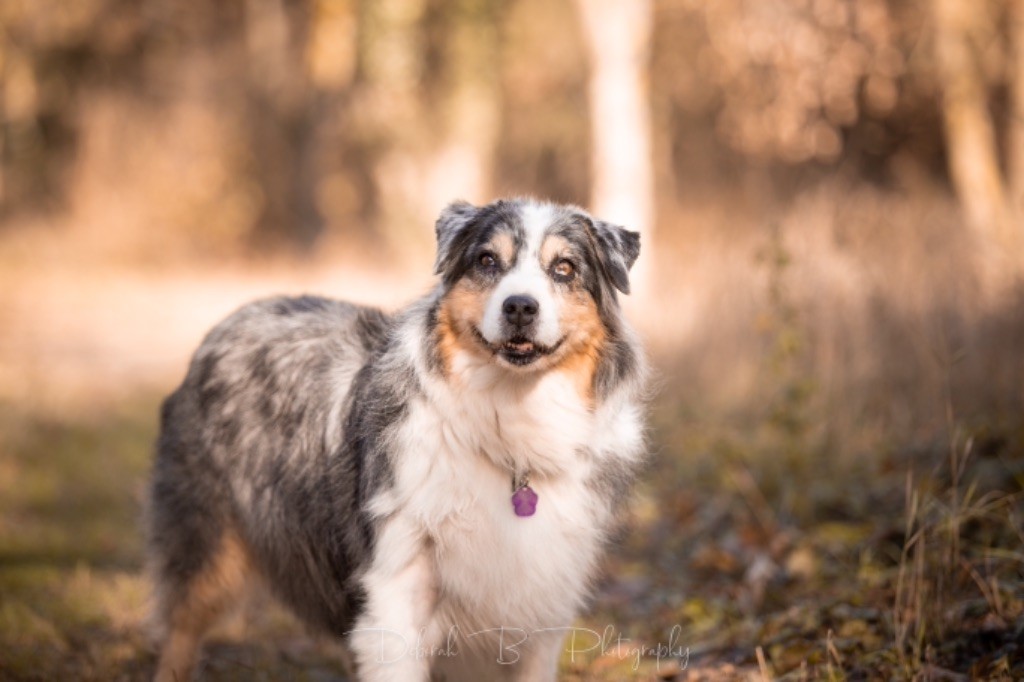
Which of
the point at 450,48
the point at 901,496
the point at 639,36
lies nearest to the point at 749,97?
the point at 639,36

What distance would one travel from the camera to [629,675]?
432cm

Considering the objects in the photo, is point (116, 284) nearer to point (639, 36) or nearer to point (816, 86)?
point (639, 36)

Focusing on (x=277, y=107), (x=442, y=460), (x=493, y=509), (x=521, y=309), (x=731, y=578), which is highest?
(x=277, y=107)

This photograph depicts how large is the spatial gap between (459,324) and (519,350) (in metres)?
0.28

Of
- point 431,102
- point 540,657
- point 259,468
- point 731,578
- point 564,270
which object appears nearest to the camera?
point 540,657

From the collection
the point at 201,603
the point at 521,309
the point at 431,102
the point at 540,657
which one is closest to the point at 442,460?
the point at 521,309

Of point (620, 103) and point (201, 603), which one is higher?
point (620, 103)

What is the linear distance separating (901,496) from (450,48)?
54.0ft

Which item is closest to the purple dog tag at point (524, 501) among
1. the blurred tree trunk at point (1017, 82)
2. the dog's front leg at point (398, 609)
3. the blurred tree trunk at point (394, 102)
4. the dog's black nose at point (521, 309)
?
the dog's front leg at point (398, 609)

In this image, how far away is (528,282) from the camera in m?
3.61

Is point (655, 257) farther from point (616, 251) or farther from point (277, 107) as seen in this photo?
point (277, 107)

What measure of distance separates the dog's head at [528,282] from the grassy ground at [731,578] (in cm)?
113

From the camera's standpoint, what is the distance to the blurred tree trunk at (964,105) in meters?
14.4

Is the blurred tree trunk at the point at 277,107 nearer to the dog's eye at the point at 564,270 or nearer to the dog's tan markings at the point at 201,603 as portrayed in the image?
the dog's tan markings at the point at 201,603
